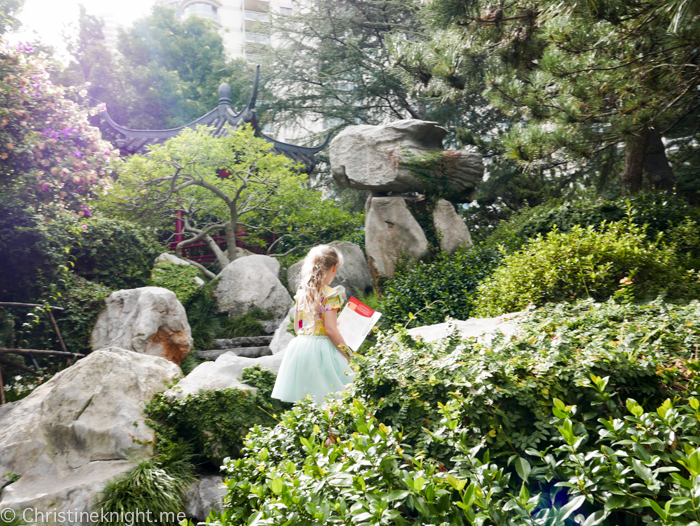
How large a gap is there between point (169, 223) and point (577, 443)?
476 inches

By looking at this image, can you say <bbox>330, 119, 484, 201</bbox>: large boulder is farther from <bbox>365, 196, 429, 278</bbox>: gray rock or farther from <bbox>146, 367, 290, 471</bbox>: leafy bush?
<bbox>146, 367, 290, 471</bbox>: leafy bush

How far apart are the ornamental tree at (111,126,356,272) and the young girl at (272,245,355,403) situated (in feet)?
22.9

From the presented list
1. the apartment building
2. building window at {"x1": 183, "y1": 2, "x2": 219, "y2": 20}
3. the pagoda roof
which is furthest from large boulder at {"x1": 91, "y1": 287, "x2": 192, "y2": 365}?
building window at {"x1": 183, "y1": 2, "x2": 219, "y2": 20}

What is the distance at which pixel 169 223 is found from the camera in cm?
1179

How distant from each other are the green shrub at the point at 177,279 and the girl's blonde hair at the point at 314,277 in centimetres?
527

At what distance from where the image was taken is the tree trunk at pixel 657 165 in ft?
25.1

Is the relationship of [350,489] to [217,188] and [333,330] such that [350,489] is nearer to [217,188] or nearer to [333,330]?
[333,330]

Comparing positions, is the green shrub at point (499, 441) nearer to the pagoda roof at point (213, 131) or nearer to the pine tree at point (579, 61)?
the pine tree at point (579, 61)

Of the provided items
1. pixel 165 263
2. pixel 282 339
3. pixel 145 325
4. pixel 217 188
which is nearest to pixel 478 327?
pixel 282 339

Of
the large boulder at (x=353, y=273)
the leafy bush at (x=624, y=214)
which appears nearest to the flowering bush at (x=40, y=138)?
the large boulder at (x=353, y=273)

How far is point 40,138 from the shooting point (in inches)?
231

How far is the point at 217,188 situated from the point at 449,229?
551 centimetres

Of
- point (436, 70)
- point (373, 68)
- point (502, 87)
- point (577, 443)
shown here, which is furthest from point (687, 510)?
point (373, 68)

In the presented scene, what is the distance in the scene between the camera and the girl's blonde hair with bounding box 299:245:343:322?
358 cm
